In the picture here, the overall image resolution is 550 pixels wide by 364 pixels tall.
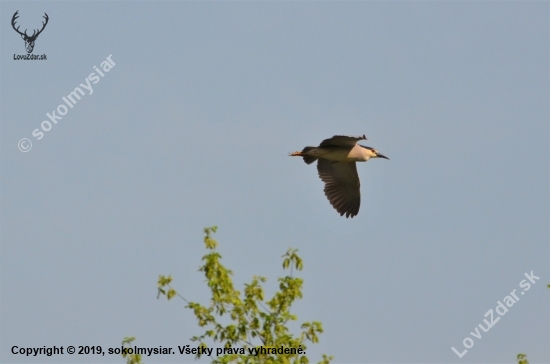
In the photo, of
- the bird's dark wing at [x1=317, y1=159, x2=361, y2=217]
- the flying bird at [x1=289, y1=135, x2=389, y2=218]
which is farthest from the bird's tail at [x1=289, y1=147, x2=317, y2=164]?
the bird's dark wing at [x1=317, y1=159, x2=361, y2=217]

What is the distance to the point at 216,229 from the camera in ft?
41.2

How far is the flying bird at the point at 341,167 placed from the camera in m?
18.3

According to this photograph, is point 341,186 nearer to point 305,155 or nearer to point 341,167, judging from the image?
point 341,167

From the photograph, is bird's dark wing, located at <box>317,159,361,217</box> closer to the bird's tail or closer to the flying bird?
the flying bird

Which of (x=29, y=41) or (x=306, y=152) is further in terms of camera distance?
(x=29, y=41)

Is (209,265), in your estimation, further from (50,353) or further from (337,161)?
(337,161)

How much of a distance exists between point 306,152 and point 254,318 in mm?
6588

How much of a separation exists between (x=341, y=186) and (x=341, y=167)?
19.4 inches

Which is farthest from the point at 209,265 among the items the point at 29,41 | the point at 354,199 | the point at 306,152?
the point at 29,41

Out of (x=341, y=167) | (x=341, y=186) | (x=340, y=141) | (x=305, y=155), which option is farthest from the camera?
(x=341, y=186)

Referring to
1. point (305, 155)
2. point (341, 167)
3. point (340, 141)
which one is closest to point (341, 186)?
point (341, 167)

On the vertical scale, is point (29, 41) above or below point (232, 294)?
above

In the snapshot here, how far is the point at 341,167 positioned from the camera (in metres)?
19.3

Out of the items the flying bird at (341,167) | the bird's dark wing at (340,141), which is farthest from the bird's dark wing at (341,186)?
the bird's dark wing at (340,141)
